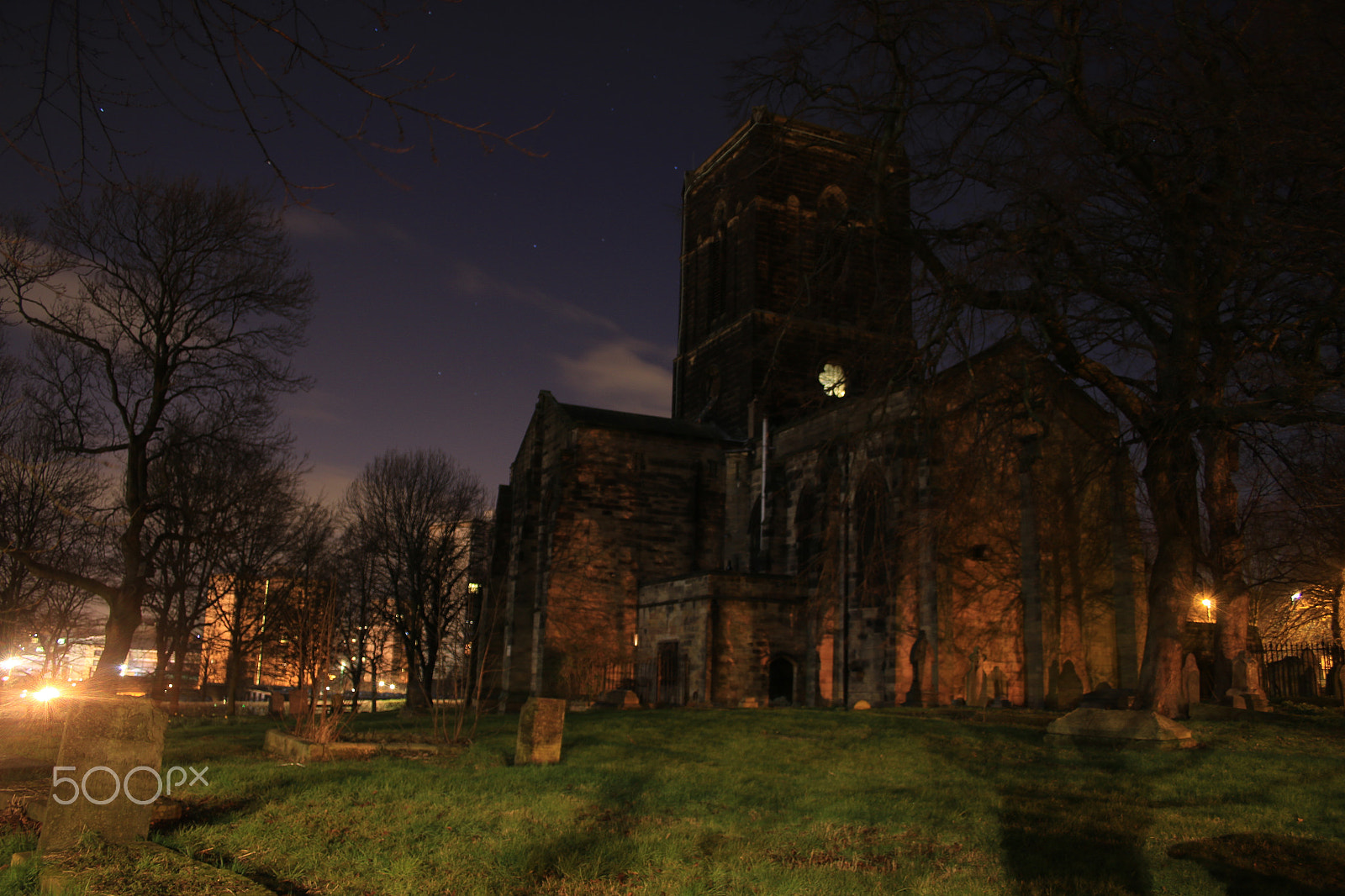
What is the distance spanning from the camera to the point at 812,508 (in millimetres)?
29344

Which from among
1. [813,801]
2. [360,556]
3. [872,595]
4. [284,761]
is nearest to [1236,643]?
[872,595]

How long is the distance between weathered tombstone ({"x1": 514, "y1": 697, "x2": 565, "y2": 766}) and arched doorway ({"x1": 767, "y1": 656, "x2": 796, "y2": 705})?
56.6ft

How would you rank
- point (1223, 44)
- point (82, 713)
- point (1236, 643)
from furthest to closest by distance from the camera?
point (1236, 643) < point (1223, 44) < point (82, 713)

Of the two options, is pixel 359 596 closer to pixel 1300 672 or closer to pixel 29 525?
pixel 29 525

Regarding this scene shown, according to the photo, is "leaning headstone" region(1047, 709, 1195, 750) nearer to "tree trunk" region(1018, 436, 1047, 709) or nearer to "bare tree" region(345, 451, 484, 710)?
"tree trunk" region(1018, 436, 1047, 709)

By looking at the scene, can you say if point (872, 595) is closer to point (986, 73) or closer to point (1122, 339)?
point (1122, 339)

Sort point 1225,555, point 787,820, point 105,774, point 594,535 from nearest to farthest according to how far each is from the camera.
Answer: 1. point 105,774
2. point 787,820
3. point 1225,555
4. point 594,535

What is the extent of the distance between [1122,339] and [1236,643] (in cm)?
1004

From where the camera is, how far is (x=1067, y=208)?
1245cm

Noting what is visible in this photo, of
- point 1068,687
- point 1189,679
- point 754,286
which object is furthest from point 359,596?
point 1189,679

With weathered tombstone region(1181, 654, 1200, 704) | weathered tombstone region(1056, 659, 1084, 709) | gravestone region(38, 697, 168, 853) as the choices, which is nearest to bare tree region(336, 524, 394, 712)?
weathered tombstone region(1056, 659, 1084, 709)

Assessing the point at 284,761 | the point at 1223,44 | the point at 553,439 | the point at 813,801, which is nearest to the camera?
the point at 813,801

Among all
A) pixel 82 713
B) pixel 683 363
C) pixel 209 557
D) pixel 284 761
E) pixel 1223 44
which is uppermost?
pixel 683 363

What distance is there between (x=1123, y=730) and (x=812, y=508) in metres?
17.8
